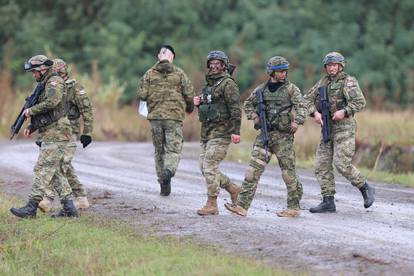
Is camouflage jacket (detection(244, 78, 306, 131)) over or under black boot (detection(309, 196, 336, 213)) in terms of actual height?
over

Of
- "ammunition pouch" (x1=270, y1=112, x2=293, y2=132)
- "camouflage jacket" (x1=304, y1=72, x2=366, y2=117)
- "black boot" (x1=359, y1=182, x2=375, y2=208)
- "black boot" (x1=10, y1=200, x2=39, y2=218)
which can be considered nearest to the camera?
"ammunition pouch" (x1=270, y1=112, x2=293, y2=132)

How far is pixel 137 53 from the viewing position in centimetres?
4156

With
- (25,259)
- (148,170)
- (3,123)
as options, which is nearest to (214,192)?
(25,259)

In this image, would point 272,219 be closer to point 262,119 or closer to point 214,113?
point 262,119

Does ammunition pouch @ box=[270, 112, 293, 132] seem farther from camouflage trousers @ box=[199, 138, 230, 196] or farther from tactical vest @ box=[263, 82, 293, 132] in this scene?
camouflage trousers @ box=[199, 138, 230, 196]

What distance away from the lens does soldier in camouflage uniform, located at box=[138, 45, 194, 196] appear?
1370 cm

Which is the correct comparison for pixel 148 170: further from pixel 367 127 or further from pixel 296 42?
pixel 296 42

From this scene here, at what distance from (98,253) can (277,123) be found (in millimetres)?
2892

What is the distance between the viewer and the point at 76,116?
12625 mm

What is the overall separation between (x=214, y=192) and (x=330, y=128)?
1631 millimetres

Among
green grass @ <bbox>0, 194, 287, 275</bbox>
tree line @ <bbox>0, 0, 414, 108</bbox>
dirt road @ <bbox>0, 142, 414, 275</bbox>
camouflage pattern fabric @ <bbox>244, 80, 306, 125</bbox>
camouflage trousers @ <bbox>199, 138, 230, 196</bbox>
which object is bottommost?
green grass @ <bbox>0, 194, 287, 275</bbox>

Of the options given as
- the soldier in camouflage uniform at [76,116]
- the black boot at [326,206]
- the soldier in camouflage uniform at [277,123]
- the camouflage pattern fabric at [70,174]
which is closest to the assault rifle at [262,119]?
the soldier in camouflage uniform at [277,123]

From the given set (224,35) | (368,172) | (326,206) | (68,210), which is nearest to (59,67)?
(68,210)

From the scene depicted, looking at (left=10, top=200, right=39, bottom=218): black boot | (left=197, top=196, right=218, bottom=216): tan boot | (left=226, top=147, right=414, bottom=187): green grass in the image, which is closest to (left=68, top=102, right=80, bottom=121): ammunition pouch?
(left=10, top=200, right=39, bottom=218): black boot
